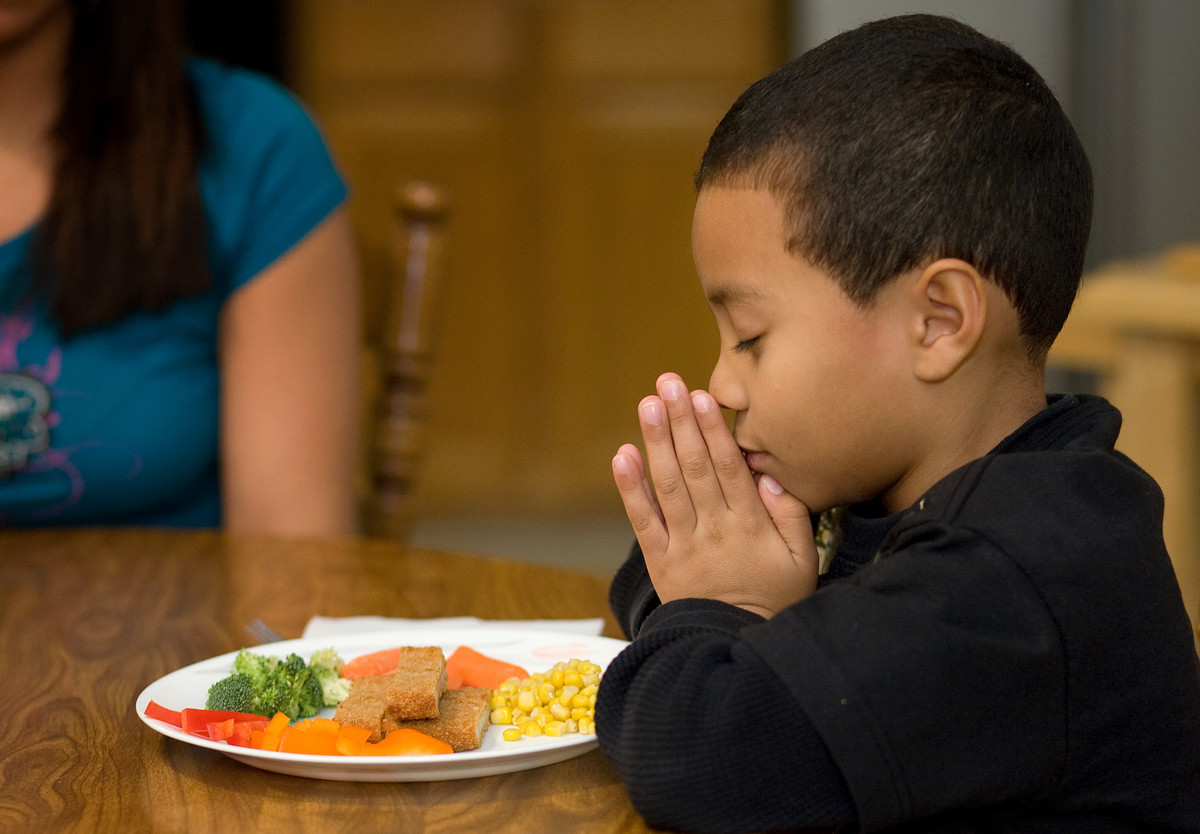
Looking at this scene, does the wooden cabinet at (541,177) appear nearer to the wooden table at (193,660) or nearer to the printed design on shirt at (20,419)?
the printed design on shirt at (20,419)

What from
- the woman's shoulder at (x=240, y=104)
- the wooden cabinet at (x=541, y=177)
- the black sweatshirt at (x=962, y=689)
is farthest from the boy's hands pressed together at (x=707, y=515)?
the wooden cabinet at (x=541, y=177)

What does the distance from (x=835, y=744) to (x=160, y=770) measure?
39 cm

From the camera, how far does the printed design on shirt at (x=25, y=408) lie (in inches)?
63.7

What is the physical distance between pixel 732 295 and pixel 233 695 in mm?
410

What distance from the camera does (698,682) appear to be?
0.75 meters

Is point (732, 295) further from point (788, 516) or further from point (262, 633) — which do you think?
point (262, 633)

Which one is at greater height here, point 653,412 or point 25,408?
point 653,412

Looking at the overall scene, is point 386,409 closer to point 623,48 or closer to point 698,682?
point 698,682

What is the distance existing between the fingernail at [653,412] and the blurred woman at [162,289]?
0.92 meters

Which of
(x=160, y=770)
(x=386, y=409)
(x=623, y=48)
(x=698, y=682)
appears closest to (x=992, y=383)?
(x=698, y=682)

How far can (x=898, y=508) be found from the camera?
944 millimetres

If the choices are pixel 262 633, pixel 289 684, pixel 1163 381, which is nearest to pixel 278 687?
pixel 289 684

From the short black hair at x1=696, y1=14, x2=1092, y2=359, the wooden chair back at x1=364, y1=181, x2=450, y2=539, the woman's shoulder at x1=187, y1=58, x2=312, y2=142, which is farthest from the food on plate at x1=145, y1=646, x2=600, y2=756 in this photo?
the woman's shoulder at x1=187, y1=58, x2=312, y2=142

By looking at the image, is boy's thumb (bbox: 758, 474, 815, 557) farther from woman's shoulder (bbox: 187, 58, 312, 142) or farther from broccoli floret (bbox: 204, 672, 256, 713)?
woman's shoulder (bbox: 187, 58, 312, 142)
